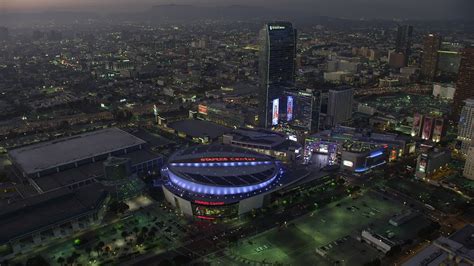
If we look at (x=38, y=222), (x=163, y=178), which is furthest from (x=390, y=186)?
(x=38, y=222)

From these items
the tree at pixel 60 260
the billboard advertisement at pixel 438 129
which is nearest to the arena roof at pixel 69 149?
the tree at pixel 60 260

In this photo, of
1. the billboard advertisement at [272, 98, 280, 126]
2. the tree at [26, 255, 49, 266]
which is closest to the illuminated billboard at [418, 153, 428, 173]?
the billboard advertisement at [272, 98, 280, 126]

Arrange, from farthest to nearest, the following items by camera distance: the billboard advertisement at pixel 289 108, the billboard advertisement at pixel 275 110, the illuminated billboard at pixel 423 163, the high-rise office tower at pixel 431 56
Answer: the high-rise office tower at pixel 431 56 < the billboard advertisement at pixel 289 108 < the billboard advertisement at pixel 275 110 < the illuminated billboard at pixel 423 163

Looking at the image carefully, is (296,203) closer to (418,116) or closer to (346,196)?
(346,196)

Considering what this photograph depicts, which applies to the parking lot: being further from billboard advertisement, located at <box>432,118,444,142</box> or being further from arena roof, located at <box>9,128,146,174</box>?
arena roof, located at <box>9,128,146,174</box>

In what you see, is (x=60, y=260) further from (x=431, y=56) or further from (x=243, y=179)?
(x=431, y=56)

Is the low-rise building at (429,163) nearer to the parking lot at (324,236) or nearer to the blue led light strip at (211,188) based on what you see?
the parking lot at (324,236)
